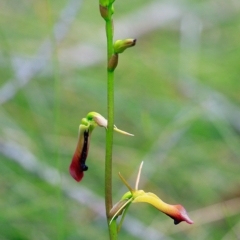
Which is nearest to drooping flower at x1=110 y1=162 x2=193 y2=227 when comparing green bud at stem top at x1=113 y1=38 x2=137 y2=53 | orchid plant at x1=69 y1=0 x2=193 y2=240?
orchid plant at x1=69 y1=0 x2=193 y2=240

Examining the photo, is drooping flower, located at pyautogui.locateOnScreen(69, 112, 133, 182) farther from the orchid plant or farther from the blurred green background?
the blurred green background

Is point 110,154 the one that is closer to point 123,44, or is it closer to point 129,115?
point 123,44

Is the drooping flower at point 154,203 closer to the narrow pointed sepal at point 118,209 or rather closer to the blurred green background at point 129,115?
the narrow pointed sepal at point 118,209

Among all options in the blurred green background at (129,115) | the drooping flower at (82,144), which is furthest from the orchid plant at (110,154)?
the blurred green background at (129,115)

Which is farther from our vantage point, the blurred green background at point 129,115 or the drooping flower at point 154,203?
the blurred green background at point 129,115

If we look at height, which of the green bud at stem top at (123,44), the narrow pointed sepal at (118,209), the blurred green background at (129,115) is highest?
the green bud at stem top at (123,44)

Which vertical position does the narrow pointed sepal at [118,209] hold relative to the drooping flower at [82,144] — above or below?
below

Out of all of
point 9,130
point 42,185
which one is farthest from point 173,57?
→ point 42,185

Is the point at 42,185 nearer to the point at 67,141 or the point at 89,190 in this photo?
the point at 89,190

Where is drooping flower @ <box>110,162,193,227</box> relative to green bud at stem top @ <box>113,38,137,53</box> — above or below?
below
